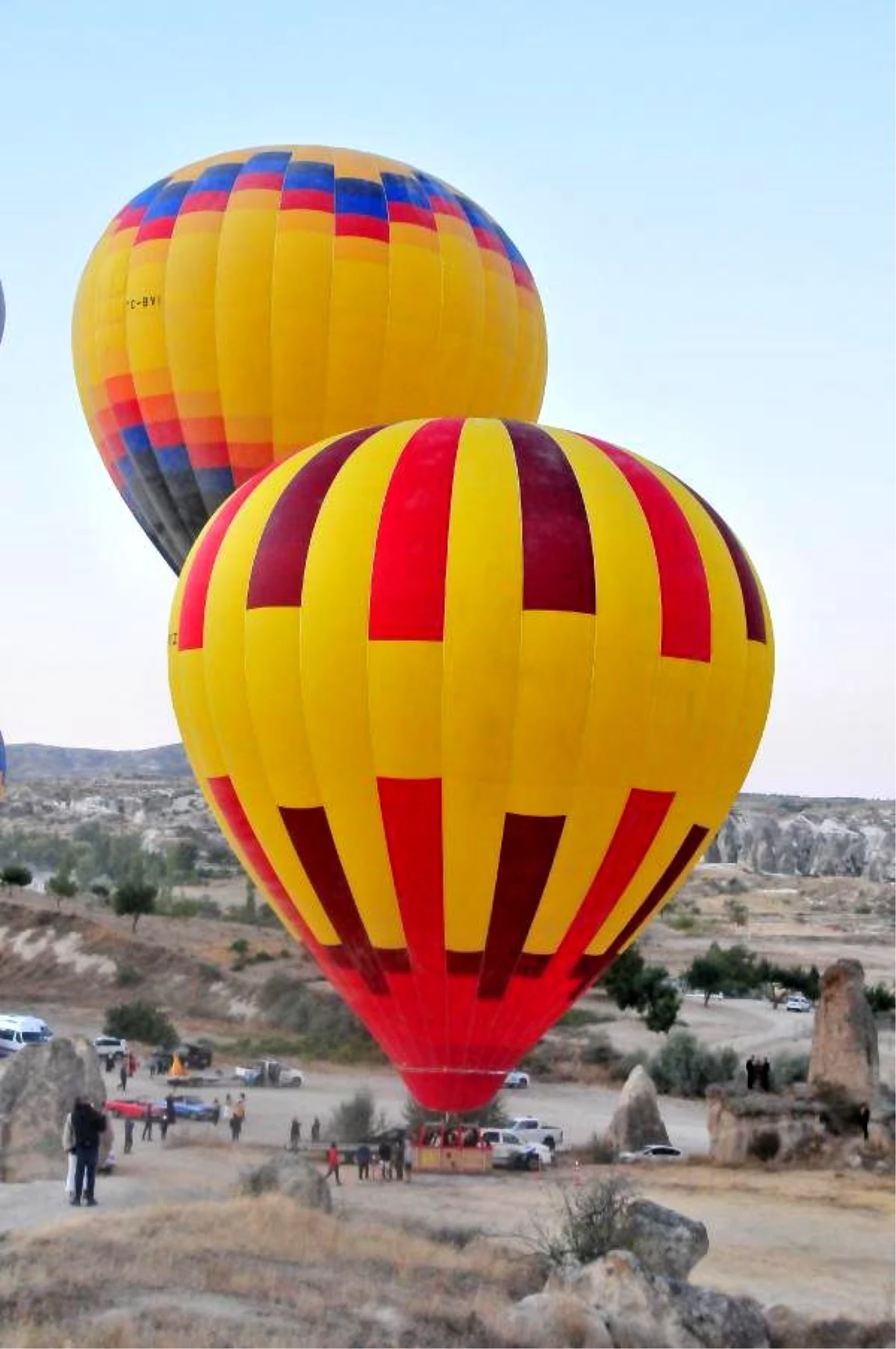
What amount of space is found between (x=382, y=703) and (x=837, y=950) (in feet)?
173

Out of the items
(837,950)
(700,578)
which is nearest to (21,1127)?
(700,578)

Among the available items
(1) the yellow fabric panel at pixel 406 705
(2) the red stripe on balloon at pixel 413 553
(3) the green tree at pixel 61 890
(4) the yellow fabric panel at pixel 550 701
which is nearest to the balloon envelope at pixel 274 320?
(2) the red stripe on balloon at pixel 413 553

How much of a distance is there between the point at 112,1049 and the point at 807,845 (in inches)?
3258

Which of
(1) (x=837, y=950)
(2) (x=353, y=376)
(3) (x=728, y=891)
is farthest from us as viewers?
(3) (x=728, y=891)

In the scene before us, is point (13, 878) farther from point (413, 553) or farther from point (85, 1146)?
point (413, 553)

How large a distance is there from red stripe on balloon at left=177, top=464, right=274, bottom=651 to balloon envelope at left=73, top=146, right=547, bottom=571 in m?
5.67

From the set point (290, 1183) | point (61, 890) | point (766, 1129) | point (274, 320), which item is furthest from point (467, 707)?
point (61, 890)

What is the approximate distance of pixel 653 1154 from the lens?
23797 millimetres

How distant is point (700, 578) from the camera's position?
13.8m

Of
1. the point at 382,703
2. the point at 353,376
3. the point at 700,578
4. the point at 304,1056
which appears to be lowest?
the point at 304,1056

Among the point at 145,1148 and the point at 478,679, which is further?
the point at 145,1148

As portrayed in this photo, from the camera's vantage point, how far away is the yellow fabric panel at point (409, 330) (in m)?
20.5

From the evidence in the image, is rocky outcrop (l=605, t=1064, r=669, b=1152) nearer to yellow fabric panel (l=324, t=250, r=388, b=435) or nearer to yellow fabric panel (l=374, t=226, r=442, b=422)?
yellow fabric panel (l=374, t=226, r=442, b=422)

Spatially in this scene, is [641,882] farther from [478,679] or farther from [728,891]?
[728,891]
